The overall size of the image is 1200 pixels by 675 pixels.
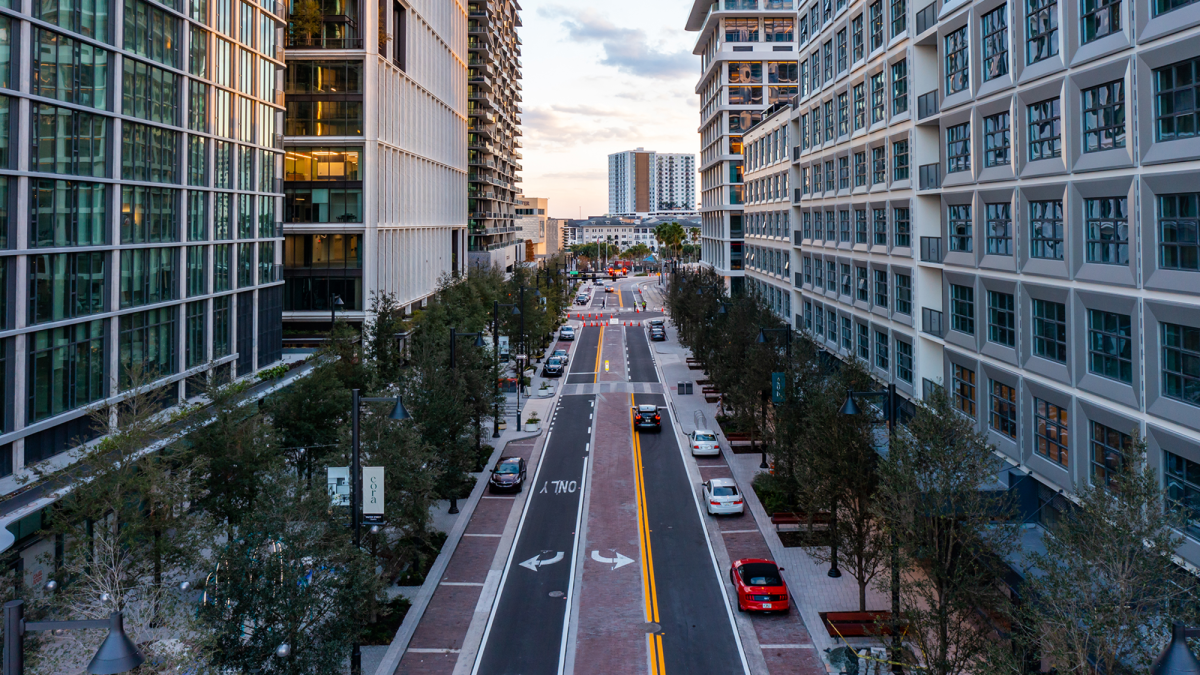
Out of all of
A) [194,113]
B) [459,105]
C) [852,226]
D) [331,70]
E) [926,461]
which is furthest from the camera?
[459,105]

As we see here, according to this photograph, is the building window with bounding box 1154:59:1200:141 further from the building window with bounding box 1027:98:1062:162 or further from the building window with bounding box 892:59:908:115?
the building window with bounding box 892:59:908:115

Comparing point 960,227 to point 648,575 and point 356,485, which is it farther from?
point 356,485

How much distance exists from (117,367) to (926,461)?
100ft

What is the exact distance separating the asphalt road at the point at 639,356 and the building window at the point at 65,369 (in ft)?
132

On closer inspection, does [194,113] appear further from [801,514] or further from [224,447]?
[801,514]

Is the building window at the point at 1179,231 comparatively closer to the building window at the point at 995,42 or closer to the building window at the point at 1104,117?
the building window at the point at 1104,117

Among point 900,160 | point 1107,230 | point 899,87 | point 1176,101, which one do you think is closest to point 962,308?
point 1107,230

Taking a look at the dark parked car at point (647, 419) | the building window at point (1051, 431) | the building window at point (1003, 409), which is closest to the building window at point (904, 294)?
the building window at point (1003, 409)

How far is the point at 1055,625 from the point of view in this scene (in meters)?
12.0

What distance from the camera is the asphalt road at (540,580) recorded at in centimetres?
2100

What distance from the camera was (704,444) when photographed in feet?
135

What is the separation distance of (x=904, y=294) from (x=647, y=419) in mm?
16521

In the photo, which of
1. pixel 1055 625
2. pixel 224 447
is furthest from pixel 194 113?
pixel 1055 625

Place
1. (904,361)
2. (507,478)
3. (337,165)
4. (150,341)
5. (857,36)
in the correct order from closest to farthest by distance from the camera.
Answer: (150,341)
(507,478)
(904,361)
(857,36)
(337,165)
